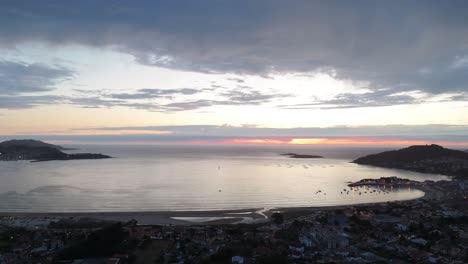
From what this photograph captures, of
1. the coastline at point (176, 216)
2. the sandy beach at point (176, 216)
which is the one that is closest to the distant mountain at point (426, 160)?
the sandy beach at point (176, 216)

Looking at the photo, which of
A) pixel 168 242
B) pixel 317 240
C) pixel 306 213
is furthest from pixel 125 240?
pixel 306 213

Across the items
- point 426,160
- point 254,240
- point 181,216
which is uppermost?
point 426,160

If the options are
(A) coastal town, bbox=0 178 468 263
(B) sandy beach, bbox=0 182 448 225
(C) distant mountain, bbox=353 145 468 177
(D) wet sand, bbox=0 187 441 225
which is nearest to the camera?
(A) coastal town, bbox=0 178 468 263

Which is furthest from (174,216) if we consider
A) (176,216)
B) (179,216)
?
(179,216)

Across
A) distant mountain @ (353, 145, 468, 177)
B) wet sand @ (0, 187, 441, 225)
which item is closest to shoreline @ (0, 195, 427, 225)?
wet sand @ (0, 187, 441, 225)

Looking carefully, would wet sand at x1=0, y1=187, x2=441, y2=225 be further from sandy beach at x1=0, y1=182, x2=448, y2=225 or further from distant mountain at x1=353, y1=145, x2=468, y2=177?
distant mountain at x1=353, y1=145, x2=468, y2=177

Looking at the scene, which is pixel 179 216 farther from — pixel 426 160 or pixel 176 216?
pixel 426 160

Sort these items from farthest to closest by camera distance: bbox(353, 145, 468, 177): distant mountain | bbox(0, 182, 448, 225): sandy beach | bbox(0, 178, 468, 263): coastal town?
bbox(353, 145, 468, 177): distant mountain, bbox(0, 182, 448, 225): sandy beach, bbox(0, 178, 468, 263): coastal town

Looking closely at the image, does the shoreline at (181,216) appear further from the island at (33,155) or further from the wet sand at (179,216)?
the island at (33,155)
